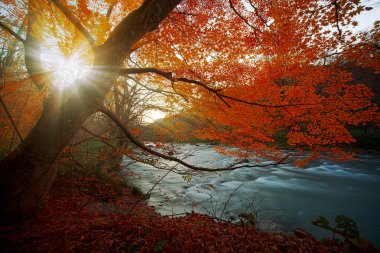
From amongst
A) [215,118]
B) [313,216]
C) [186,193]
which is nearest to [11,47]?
[215,118]

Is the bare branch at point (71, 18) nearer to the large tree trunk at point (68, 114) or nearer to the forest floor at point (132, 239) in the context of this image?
the large tree trunk at point (68, 114)

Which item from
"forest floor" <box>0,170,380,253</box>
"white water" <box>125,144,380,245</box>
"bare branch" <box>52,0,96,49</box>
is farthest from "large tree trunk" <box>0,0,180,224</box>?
"white water" <box>125,144,380,245</box>

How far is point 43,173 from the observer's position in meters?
2.61

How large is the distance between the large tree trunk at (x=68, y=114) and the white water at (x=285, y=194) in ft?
16.2

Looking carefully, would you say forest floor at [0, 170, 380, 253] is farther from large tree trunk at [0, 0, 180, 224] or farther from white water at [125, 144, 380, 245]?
white water at [125, 144, 380, 245]

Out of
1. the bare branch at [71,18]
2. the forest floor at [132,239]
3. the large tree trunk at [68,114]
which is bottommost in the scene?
the forest floor at [132,239]

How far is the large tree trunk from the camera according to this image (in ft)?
8.08

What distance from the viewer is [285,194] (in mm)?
10781

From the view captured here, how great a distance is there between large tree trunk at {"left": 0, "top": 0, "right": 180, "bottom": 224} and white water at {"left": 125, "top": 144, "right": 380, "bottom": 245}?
16.2 feet

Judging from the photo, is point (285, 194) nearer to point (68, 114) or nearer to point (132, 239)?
point (132, 239)

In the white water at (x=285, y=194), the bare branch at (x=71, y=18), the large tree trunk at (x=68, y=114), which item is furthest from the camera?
the white water at (x=285, y=194)

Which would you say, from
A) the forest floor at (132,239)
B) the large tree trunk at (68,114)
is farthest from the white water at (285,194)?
the large tree trunk at (68,114)

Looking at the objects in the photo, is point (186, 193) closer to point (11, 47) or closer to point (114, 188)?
point (114, 188)

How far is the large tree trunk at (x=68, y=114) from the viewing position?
2463 mm
